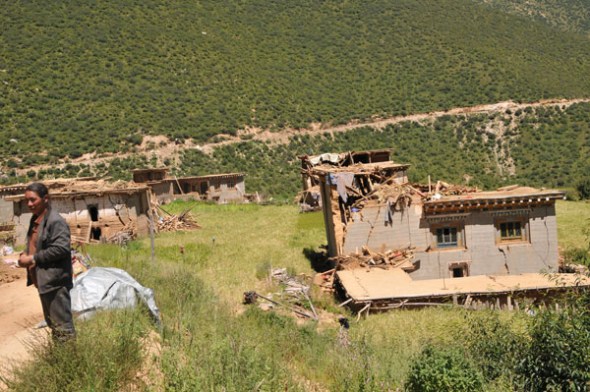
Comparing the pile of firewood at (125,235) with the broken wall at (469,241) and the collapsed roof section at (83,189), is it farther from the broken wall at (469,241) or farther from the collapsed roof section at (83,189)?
the broken wall at (469,241)

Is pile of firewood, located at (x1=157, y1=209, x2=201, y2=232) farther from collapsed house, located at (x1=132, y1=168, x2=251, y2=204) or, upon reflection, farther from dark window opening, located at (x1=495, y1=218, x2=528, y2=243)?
dark window opening, located at (x1=495, y1=218, x2=528, y2=243)

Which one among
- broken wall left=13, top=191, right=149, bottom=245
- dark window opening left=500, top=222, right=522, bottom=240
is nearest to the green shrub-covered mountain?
broken wall left=13, top=191, right=149, bottom=245

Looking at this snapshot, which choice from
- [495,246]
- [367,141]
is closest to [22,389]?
[495,246]

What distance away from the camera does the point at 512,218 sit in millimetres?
18688

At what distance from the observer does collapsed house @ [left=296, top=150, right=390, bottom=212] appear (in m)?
24.9

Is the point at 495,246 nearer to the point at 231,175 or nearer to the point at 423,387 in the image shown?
the point at 423,387

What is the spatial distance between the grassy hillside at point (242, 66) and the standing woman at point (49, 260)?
45.8m

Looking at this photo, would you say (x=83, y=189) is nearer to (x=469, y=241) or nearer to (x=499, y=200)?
(x=469, y=241)

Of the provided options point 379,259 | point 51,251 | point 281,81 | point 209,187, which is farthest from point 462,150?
point 51,251

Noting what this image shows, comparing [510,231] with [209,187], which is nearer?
[510,231]

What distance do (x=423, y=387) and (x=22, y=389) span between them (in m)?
5.98

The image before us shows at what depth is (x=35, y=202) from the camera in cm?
580

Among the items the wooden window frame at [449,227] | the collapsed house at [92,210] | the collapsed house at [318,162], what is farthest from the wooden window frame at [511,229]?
the collapsed house at [92,210]

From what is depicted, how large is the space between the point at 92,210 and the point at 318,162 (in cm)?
1342
